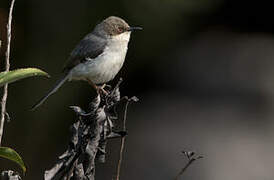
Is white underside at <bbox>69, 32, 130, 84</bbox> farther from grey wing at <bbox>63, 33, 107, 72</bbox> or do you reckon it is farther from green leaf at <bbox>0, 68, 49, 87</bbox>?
green leaf at <bbox>0, 68, 49, 87</bbox>

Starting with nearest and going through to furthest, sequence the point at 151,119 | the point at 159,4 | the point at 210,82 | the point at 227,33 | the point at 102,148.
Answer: the point at 102,148
the point at 159,4
the point at 151,119
the point at 210,82
the point at 227,33

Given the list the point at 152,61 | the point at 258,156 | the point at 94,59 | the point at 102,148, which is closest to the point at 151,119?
the point at 152,61

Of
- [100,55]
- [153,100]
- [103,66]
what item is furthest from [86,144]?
[153,100]

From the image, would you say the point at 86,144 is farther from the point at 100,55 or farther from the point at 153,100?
the point at 153,100

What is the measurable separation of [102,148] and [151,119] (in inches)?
218

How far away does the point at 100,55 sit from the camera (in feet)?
18.1

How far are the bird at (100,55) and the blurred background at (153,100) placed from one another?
59.2 inches

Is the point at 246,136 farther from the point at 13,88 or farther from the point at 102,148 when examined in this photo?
the point at 102,148

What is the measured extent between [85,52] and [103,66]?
286mm

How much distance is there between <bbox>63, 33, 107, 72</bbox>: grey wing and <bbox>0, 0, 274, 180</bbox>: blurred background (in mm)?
1495

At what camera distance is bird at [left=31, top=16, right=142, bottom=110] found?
536 cm

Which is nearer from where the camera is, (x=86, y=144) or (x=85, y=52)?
(x=86, y=144)

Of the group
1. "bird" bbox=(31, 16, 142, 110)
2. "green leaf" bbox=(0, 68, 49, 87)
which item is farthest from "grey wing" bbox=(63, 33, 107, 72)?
"green leaf" bbox=(0, 68, 49, 87)

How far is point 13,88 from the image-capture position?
7578 mm
